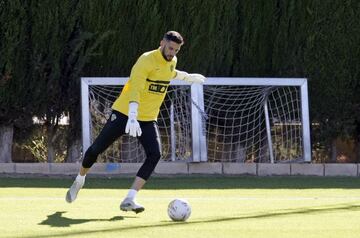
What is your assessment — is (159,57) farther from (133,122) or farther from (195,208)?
(195,208)

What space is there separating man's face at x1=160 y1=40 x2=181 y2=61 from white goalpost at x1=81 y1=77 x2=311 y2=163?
5.85 metres

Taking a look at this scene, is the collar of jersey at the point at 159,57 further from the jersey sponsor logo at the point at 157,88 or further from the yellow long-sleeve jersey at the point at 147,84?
the jersey sponsor logo at the point at 157,88

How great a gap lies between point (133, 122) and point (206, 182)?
4.78 meters

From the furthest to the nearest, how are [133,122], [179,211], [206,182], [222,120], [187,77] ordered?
[222,120]
[206,182]
[187,77]
[133,122]
[179,211]

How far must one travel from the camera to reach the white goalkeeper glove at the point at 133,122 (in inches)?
376

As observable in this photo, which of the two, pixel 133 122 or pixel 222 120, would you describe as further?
pixel 222 120

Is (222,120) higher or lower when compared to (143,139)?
higher

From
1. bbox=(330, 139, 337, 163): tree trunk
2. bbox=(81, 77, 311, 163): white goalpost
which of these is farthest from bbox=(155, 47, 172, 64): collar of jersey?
bbox=(330, 139, 337, 163): tree trunk

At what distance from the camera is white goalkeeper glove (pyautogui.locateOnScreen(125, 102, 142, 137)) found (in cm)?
956

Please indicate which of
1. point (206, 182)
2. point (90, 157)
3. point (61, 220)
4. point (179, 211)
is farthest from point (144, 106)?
point (206, 182)

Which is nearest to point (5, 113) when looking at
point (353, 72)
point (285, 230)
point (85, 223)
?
point (353, 72)

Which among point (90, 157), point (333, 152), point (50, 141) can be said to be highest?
point (50, 141)

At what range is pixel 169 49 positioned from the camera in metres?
9.73

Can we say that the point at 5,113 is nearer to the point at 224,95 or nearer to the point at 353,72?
the point at 224,95
